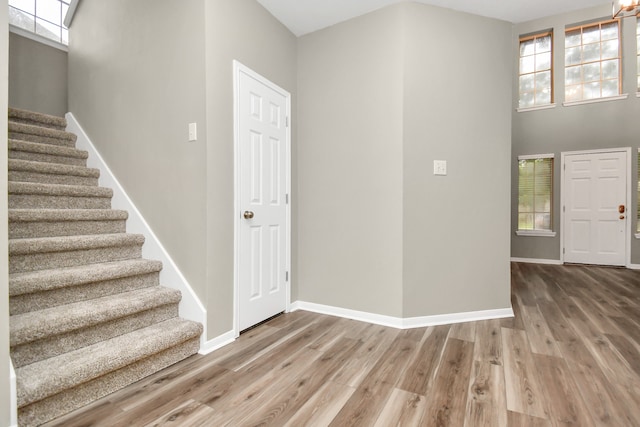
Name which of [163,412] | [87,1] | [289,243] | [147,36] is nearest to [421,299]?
[289,243]

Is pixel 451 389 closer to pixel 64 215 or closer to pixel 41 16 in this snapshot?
pixel 64 215

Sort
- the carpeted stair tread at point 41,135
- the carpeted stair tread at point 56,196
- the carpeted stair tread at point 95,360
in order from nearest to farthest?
the carpeted stair tread at point 95,360, the carpeted stair tread at point 56,196, the carpeted stair tread at point 41,135

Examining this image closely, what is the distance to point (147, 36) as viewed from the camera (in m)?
2.56

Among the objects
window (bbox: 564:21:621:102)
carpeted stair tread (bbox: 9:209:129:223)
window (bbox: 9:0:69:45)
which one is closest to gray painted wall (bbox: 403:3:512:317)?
carpeted stair tread (bbox: 9:209:129:223)

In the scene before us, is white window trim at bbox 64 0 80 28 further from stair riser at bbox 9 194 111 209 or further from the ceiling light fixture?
the ceiling light fixture

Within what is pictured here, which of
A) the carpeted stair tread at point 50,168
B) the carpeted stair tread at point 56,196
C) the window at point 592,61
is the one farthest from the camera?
the window at point 592,61

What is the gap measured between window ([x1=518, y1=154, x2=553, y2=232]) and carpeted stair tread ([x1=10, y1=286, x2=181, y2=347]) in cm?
605

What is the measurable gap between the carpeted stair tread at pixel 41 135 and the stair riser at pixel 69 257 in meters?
1.59

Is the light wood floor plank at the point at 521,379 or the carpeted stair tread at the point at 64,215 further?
the carpeted stair tread at the point at 64,215

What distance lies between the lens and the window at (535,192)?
19.0ft

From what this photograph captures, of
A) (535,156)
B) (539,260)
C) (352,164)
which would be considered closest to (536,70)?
(535,156)

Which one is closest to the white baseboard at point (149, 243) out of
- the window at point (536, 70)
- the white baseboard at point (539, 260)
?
the white baseboard at point (539, 260)

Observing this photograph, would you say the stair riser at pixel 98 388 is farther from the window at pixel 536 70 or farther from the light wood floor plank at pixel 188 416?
the window at pixel 536 70

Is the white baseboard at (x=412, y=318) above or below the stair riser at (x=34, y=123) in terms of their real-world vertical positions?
below
